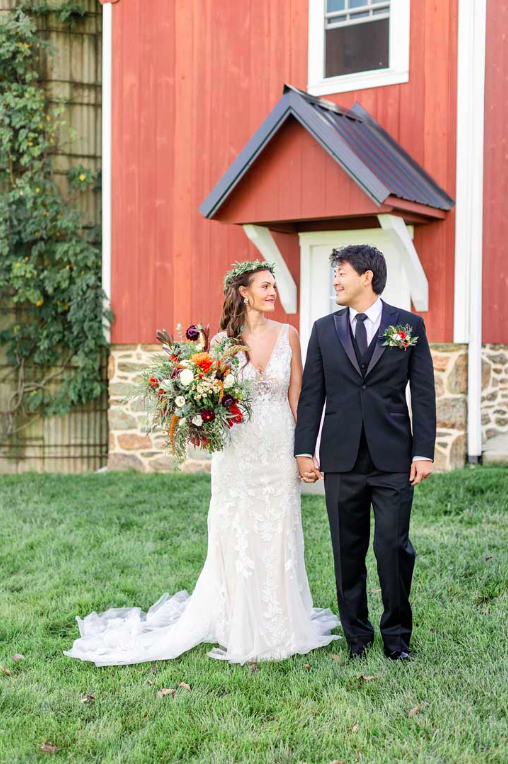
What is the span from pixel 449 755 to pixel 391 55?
7.18 meters

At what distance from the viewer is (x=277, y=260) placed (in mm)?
9078

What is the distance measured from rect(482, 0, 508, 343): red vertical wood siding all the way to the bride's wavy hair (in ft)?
15.5

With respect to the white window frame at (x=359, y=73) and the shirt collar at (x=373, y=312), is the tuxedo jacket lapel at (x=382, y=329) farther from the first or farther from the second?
the white window frame at (x=359, y=73)

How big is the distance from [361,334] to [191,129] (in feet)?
20.8

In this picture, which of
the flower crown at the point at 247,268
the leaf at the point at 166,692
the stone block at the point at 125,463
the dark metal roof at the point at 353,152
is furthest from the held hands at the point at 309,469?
the stone block at the point at 125,463

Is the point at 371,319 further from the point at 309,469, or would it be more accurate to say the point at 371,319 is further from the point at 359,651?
the point at 359,651

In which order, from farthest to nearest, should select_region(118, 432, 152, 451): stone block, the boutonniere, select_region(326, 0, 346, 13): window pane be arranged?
1. select_region(118, 432, 152, 451): stone block
2. select_region(326, 0, 346, 13): window pane
3. the boutonniere

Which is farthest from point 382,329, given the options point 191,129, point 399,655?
point 191,129

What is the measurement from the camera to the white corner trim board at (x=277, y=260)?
8.77m

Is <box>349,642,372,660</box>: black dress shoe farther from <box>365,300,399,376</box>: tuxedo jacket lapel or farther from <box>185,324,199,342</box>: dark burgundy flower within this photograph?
<box>185,324,199,342</box>: dark burgundy flower

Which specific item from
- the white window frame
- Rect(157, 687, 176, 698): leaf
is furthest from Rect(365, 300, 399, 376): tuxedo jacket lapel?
the white window frame

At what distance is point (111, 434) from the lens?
34.1 ft

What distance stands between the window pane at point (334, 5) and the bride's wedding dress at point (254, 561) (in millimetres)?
5603

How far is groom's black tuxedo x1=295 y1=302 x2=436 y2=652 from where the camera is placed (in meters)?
4.19
